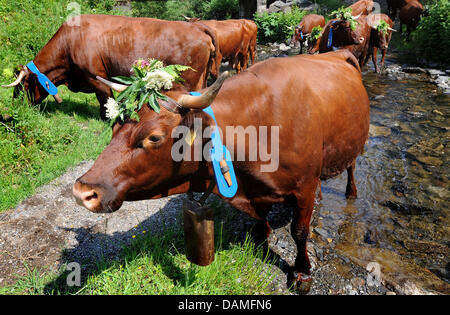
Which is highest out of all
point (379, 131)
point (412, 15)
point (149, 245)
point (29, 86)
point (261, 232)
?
point (412, 15)

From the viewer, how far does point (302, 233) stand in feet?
10.3

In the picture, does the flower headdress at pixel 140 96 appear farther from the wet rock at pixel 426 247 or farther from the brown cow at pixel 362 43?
the brown cow at pixel 362 43

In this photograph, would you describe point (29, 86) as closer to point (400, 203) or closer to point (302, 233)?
point (302, 233)

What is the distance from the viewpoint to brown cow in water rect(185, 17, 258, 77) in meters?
10.7

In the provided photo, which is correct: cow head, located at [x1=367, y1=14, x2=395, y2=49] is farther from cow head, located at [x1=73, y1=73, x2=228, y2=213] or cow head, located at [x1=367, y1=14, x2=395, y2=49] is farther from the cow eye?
the cow eye

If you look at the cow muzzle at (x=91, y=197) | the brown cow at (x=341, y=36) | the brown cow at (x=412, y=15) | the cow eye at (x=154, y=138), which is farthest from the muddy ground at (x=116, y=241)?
the brown cow at (x=412, y=15)

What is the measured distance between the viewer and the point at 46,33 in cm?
880

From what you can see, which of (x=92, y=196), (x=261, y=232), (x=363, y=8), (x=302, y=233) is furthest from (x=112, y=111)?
(x=363, y=8)

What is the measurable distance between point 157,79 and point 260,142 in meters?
1.00

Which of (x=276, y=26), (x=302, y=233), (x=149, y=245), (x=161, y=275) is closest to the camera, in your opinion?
(x=161, y=275)

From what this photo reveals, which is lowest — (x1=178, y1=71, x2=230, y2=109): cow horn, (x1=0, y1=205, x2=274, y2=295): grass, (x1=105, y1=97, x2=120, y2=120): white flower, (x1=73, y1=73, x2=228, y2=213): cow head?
(x1=0, y1=205, x2=274, y2=295): grass

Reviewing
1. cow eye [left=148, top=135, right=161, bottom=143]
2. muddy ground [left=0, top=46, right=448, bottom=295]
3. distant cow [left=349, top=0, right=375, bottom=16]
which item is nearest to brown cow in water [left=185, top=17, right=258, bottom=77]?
distant cow [left=349, top=0, right=375, bottom=16]

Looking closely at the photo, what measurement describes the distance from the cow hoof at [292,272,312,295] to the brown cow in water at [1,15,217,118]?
4.43 meters

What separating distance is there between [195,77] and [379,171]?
4.13 meters
